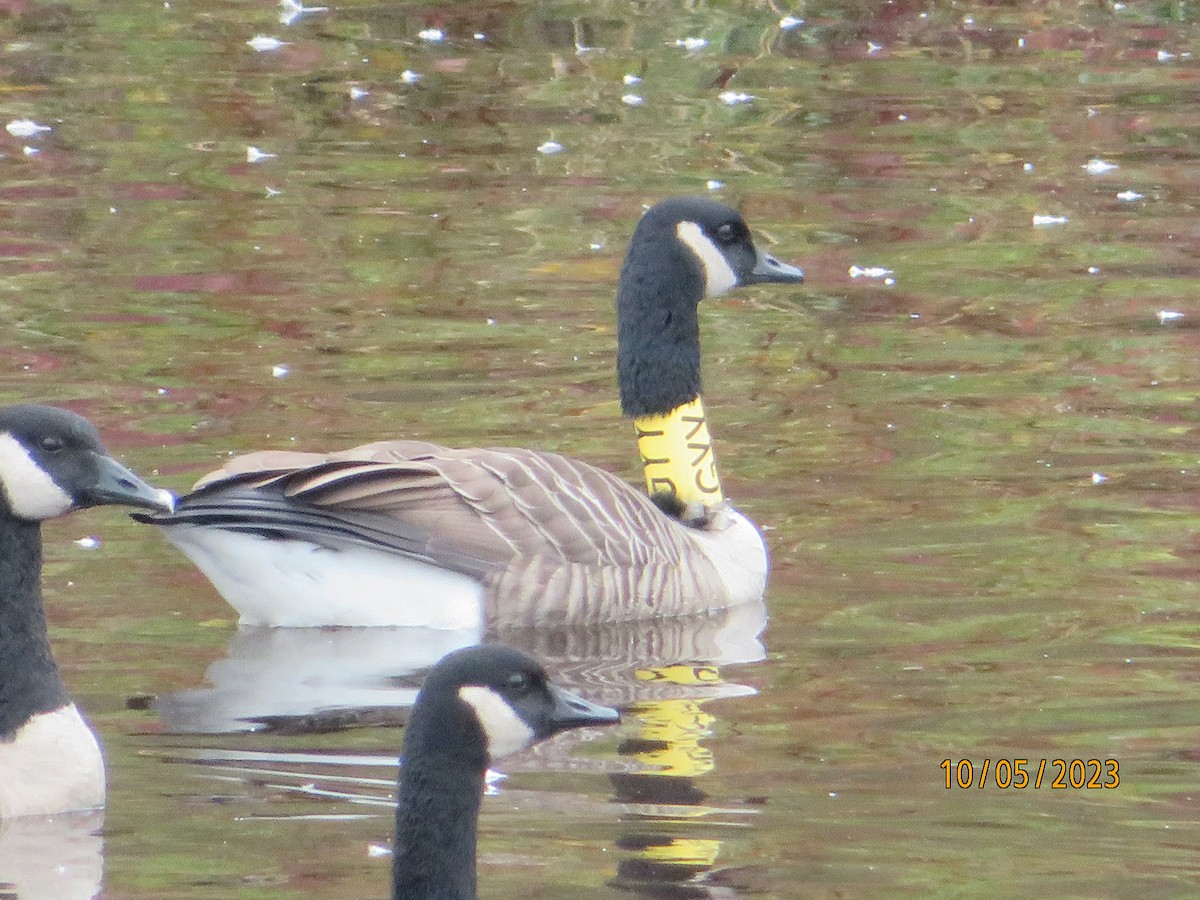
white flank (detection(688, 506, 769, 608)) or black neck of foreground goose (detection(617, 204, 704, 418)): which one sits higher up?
black neck of foreground goose (detection(617, 204, 704, 418))

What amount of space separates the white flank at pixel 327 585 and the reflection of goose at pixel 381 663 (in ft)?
0.19

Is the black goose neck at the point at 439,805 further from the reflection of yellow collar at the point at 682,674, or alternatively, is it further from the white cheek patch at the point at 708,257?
the white cheek patch at the point at 708,257

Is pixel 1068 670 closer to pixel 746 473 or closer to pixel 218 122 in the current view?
pixel 746 473

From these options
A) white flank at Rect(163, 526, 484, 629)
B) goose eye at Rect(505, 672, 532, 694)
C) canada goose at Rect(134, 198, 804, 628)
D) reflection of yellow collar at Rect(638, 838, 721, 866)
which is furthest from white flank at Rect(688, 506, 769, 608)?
goose eye at Rect(505, 672, 532, 694)

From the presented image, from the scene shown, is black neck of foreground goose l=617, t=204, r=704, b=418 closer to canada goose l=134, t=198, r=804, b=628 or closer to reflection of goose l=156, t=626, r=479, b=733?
canada goose l=134, t=198, r=804, b=628

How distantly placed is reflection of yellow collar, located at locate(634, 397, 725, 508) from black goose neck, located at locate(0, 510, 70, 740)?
338cm

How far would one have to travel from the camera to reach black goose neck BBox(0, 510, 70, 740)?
6.95m

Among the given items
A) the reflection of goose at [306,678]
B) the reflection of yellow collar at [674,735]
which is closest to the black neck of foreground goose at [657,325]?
the reflection of goose at [306,678]

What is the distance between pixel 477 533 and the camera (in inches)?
353

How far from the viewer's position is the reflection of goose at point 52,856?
623 cm

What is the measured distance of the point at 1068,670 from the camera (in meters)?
8.16

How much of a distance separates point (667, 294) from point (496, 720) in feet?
14.6

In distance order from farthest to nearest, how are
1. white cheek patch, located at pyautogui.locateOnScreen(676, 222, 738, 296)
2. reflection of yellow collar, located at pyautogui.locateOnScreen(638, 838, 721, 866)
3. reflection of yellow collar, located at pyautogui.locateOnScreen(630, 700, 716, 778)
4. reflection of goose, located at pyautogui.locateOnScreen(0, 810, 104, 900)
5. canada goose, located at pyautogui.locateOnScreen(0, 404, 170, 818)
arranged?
white cheek patch, located at pyautogui.locateOnScreen(676, 222, 738, 296)
reflection of yellow collar, located at pyautogui.locateOnScreen(630, 700, 716, 778)
canada goose, located at pyautogui.locateOnScreen(0, 404, 170, 818)
reflection of yellow collar, located at pyautogui.locateOnScreen(638, 838, 721, 866)
reflection of goose, located at pyautogui.locateOnScreen(0, 810, 104, 900)

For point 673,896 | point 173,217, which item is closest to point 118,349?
point 173,217
